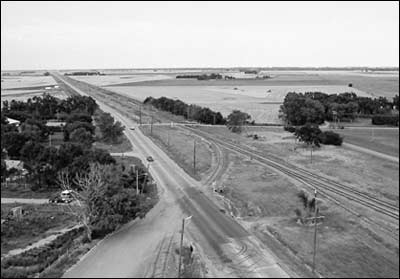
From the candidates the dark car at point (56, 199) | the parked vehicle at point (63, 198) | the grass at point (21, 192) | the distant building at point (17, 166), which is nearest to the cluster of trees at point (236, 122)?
the distant building at point (17, 166)

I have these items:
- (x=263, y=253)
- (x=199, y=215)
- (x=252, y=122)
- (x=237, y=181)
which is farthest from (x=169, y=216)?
(x=252, y=122)

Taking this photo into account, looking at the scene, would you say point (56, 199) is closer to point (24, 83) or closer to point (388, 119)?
point (388, 119)

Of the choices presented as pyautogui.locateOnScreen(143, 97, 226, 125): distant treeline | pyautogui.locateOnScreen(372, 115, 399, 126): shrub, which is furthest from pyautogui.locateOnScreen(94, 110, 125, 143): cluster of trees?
pyautogui.locateOnScreen(372, 115, 399, 126): shrub

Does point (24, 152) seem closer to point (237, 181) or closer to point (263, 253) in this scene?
point (237, 181)

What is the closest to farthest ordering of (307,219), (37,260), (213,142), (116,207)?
(37,260) → (116,207) → (307,219) → (213,142)

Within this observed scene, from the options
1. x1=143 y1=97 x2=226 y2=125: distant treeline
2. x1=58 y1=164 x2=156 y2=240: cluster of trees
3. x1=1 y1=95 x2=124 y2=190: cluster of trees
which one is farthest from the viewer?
x1=143 y1=97 x2=226 y2=125: distant treeline

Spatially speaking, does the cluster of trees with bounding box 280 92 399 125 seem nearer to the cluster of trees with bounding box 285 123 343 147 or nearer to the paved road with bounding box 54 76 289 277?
the cluster of trees with bounding box 285 123 343 147

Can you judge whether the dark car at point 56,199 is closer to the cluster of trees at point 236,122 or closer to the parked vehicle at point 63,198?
the parked vehicle at point 63,198

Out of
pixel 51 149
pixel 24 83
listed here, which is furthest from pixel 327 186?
pixel 24 83
